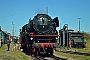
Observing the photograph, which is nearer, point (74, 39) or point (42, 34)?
point (42, 34)

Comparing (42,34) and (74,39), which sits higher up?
(42,34)

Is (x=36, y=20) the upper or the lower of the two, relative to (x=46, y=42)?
upper

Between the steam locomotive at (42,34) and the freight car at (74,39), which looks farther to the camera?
the freight car at (74,39)

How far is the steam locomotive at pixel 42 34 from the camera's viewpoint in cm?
2326

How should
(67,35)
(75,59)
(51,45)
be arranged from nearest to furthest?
(75,59) < (51,45) < (67,35)

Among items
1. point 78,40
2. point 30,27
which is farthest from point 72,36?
point 30,27

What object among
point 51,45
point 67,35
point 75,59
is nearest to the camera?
point 75,59

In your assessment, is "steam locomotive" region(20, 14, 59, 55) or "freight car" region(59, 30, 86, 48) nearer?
"steam locomotive" region(20, 14, 59, 55)

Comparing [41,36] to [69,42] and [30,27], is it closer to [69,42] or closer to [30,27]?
[30,27]

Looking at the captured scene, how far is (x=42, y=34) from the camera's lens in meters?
23.7

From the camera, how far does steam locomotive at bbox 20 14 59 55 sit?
76.3ft

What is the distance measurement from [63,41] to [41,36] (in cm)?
2030

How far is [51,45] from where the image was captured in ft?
76.3

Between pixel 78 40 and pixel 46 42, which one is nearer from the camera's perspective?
pixel 46 42
